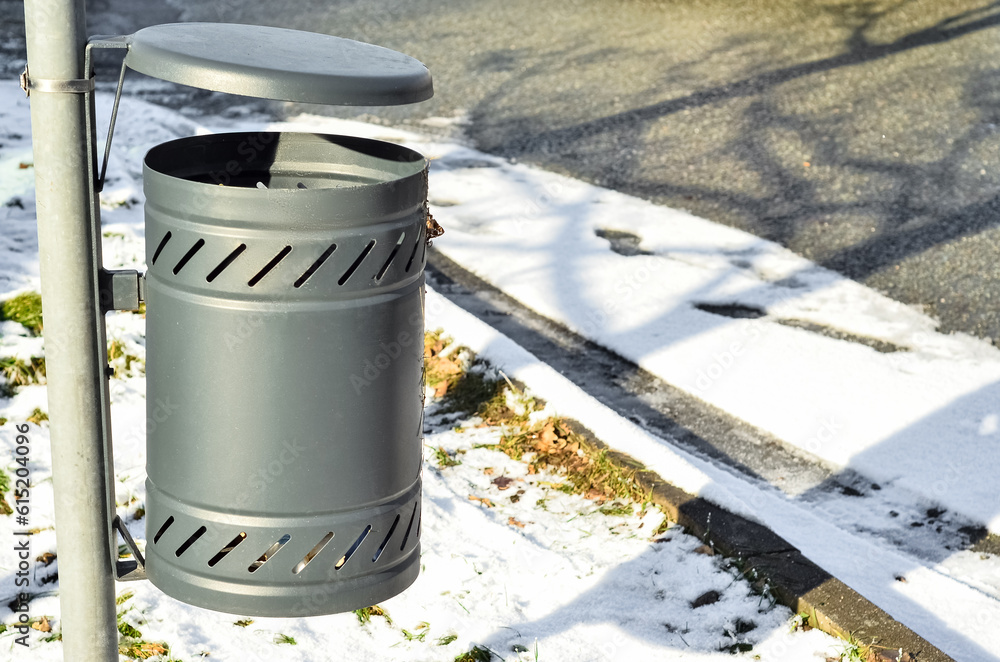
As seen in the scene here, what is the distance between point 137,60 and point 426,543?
1.79 m

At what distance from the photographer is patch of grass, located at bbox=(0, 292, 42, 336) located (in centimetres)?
416

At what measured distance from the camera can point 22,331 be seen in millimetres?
4105

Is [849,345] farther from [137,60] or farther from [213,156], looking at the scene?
[137,60]

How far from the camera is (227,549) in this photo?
194cm

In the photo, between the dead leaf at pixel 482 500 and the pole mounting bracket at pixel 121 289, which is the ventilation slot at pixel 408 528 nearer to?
the pole mounting bracket at pixel 121 289

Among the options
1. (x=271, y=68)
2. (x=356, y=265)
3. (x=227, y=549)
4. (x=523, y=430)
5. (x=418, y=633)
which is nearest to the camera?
(x=271, y=68)

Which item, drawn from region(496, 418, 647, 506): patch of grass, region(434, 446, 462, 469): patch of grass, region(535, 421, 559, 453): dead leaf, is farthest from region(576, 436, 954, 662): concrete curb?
region(434, 446, 462, 469): patch of grass

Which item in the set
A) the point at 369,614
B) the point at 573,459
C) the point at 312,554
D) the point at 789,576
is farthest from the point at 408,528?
the point at 573,459

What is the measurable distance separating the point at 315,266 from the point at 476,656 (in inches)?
51.0

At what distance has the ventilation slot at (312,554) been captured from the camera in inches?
75.8

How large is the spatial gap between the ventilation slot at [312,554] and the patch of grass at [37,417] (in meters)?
2.12

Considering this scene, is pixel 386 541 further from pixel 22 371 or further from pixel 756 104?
pixel 756 104

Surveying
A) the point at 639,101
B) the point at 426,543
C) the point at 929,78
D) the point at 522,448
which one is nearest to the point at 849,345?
the point at 522,448

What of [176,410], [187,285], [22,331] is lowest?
[22,331]
